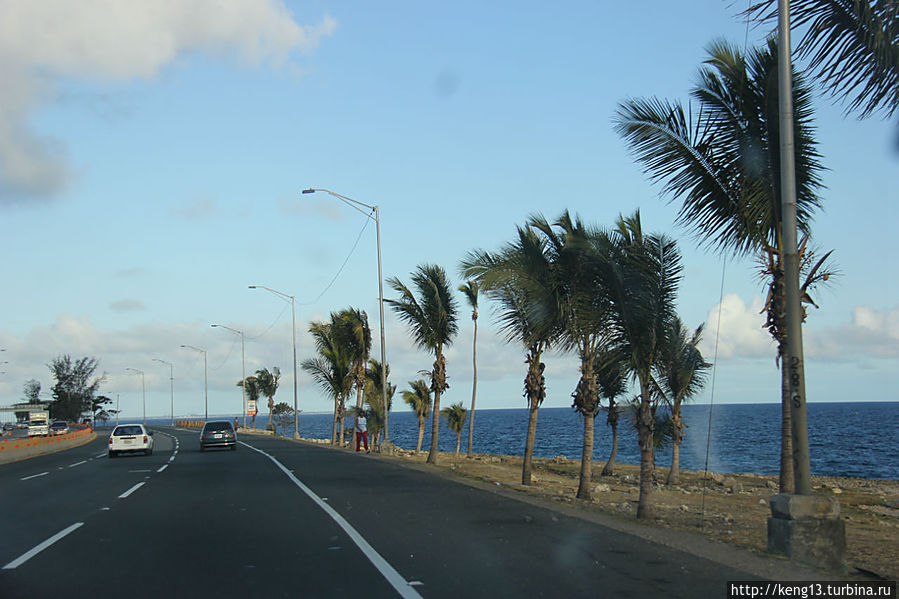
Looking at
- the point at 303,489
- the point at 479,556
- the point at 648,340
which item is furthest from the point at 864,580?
the point at 303,489

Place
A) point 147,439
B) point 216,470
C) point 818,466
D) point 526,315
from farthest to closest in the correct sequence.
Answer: point 818,466 < point 147,439 < point 216,470 < point 526,315

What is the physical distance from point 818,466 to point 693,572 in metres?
49.6

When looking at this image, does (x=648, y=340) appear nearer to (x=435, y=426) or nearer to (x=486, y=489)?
(x=486, y=489)

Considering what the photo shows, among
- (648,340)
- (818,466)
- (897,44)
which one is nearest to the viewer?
(897,44)

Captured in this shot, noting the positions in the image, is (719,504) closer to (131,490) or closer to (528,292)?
(528,292)

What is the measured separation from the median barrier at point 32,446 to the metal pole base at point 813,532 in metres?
36.0

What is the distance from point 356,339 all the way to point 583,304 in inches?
1213

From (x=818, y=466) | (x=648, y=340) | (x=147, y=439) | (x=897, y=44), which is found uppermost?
(x=897, y=44)

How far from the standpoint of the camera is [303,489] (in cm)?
1836

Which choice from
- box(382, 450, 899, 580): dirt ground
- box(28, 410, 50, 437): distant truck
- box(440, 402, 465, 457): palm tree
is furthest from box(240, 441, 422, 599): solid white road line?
box(28, 410, 50, 437): distant truck

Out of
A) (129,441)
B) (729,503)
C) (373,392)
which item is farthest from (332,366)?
(729,503)

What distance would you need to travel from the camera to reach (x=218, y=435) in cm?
3881

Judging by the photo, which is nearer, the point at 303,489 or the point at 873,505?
the point at 303,489

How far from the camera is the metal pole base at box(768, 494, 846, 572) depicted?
869 centimetres
